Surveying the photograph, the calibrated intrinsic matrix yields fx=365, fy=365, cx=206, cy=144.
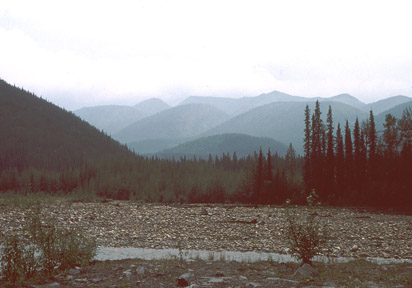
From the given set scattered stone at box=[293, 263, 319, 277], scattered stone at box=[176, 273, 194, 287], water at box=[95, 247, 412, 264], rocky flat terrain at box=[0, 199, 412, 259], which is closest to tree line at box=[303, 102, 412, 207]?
rocky flat terrain at box=[0, 199, 412, 259]

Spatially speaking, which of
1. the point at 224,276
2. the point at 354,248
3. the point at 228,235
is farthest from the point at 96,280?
the point at 228,235

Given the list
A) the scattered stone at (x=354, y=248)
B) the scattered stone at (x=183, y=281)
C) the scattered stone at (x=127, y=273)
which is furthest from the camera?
the scattered stone at (x=354, y=248)

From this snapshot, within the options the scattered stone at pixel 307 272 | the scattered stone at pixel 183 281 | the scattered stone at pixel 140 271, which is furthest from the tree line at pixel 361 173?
the scattered stone at pixel 183 281

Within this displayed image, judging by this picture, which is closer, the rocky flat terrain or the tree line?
the rocky flat terrain

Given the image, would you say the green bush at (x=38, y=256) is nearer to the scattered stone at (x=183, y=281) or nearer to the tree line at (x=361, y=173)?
the scattered stone at (x=183, y=281)

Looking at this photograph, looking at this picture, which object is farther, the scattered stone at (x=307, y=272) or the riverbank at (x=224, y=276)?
the scattered stone at (x=307, y=272)

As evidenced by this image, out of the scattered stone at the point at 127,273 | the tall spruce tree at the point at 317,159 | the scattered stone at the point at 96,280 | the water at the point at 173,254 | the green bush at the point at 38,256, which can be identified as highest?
the tall spruce tree at the point at 317,159

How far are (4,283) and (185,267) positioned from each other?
24.2ft

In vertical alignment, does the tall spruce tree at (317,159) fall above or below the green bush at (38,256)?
above

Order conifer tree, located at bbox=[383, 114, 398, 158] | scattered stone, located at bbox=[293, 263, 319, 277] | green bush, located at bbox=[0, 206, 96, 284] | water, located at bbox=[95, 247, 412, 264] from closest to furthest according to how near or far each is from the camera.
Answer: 1. green bush, located at bbox=[0, 206, 96, 284]
2. scattered stone, located at bbox=[293, 263, 319, 277]
3. water, located at bbox=[95, 247, 412, 264]
4. conifer tree, located at bbox=[383, 114, 398, 158]

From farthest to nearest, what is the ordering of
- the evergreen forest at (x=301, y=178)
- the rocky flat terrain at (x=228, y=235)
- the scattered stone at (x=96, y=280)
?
the evergreen forest at (x=301, y=178), the rocky flat terrain at (x=228, y=235), the scattered stone at (x=96, y=280)

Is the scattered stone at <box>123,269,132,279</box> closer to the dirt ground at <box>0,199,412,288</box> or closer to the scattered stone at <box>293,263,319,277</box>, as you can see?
the dirt ground at <box>0,199,412,288</box>

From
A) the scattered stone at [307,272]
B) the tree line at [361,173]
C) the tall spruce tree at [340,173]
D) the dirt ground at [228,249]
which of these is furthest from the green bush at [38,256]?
the tall spruce tree at [340,173]

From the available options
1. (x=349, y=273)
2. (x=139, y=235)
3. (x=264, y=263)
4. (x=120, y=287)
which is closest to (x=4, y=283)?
(x=120, y=287)
